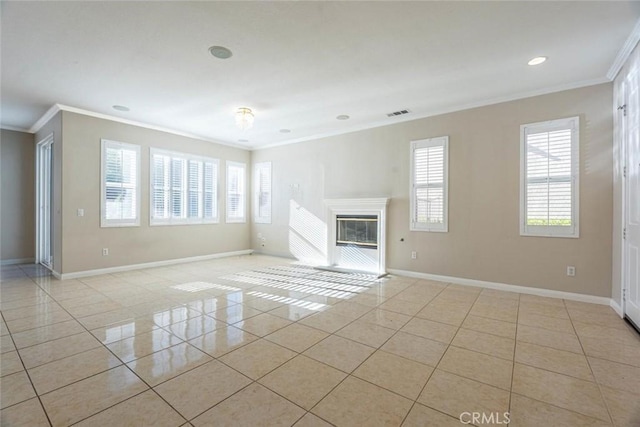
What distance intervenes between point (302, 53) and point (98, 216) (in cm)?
479

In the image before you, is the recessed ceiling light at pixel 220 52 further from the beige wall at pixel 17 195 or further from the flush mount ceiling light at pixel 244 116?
the beige wall at pixel 17 195

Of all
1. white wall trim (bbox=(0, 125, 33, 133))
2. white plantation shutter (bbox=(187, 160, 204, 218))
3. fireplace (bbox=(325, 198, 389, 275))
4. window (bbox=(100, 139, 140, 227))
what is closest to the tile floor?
fireplace (bbox=(325, 198, 389, 275))

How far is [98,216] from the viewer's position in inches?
207

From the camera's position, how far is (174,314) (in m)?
3.31

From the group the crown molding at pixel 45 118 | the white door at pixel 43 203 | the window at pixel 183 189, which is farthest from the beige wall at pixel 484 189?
the white door at pixel 43 203

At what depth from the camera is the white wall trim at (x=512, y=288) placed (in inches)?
149

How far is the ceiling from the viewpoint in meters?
2.52

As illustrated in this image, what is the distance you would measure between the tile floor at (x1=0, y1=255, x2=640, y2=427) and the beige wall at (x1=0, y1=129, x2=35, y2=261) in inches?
117

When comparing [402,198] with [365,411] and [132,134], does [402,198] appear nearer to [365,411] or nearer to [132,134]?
[365,411]

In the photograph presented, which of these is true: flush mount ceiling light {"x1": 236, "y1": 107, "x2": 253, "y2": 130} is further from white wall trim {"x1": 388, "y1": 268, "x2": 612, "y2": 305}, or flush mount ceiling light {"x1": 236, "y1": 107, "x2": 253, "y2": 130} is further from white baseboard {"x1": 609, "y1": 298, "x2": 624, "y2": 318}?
white baseboard {"x1": 609, "y1": 298, "x2": 624, "y2": 318}

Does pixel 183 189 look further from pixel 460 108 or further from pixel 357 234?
pixel 460 108

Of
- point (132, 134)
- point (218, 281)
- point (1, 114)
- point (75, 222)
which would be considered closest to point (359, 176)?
point (218, 281)

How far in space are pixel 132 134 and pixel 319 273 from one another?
4.66 m

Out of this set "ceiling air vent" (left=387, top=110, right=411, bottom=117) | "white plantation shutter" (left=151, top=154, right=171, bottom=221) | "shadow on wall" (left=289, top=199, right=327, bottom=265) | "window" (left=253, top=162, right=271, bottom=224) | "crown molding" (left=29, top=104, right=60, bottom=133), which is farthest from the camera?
"window" (left=253, top=162, right=271, bottom=224)
